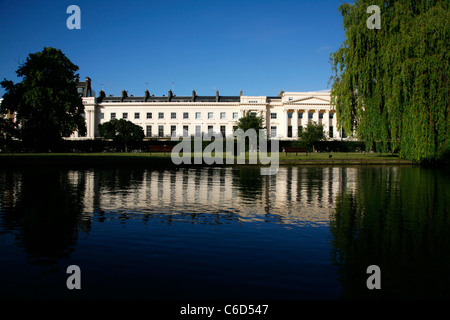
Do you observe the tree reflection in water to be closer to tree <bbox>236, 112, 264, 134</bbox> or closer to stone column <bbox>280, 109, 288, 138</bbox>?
tree <bbox>236, 112, 264, 134</bbox>

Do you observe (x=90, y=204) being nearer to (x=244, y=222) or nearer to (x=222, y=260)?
(x=244, y=222)

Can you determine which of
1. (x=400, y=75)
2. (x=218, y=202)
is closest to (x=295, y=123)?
(x=400, y=75)

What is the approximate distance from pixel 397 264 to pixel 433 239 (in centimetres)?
192

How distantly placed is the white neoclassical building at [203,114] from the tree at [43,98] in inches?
1868

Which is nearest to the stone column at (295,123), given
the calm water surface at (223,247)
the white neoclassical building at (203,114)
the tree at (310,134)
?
the white neoclassical building at (203,114)

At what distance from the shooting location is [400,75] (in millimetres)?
25156

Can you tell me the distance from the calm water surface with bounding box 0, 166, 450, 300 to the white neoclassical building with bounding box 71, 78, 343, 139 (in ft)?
252

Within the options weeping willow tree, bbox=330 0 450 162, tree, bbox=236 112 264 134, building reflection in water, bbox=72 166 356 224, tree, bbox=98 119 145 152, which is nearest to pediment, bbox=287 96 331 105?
tree, bbox=98 119 145 152

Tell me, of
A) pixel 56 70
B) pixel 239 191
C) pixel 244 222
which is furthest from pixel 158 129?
pixel 244 222

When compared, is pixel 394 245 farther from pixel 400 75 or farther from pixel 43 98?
pixel 43 98

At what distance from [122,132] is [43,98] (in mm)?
17771

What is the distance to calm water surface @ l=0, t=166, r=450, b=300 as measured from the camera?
493 cm

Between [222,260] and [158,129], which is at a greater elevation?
[158,129]

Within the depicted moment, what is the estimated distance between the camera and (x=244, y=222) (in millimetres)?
8867
